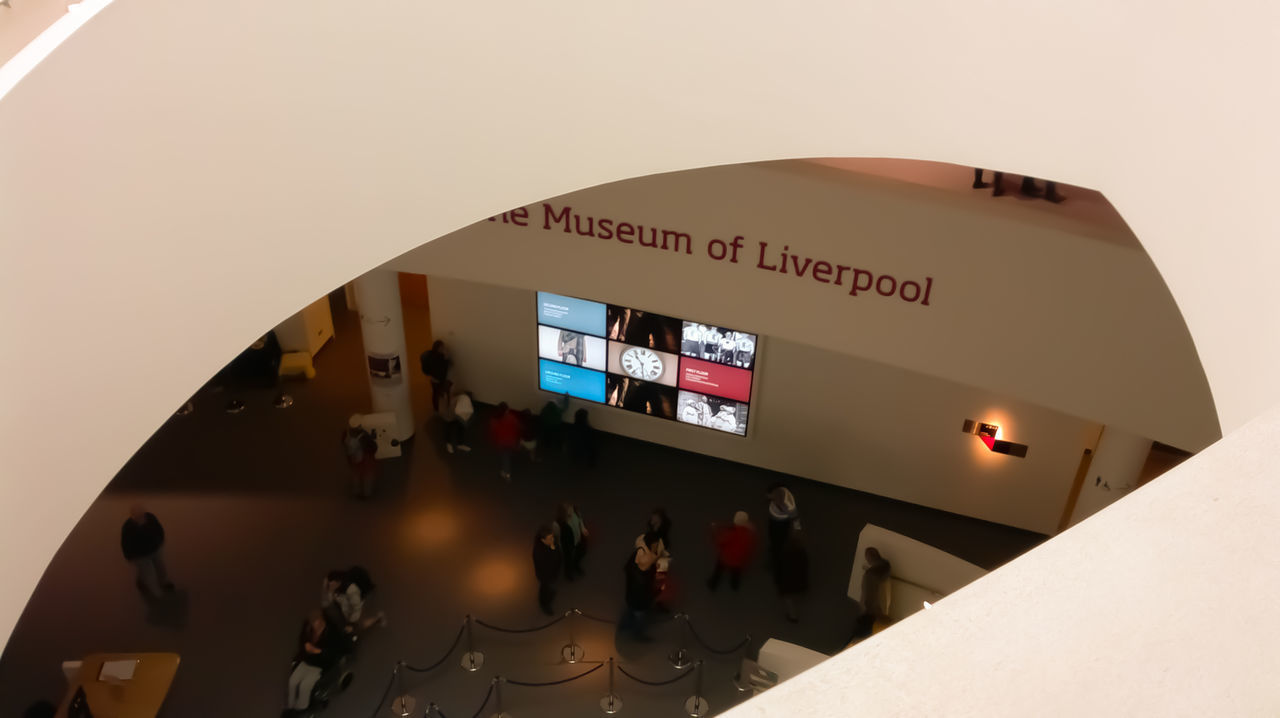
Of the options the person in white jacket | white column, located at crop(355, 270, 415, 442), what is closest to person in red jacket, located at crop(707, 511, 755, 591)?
the person in white jacket

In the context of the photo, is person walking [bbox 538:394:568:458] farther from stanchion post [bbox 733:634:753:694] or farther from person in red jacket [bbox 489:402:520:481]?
stanchion post [bbox 733:634:753:694]

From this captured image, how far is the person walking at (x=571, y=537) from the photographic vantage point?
10.6m

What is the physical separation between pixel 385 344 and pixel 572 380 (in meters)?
2.37

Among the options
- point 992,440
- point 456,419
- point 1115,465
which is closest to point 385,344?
point 456,419

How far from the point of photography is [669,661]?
1016 cm

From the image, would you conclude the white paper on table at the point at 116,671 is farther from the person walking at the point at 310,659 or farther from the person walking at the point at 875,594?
the person walking at the point at 875,594

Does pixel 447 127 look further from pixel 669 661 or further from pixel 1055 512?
pixel 1055 512

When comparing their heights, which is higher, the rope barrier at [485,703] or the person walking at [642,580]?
the person walking at [642,580]

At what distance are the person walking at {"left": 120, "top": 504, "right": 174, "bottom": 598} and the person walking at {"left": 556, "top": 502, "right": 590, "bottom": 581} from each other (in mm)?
4052

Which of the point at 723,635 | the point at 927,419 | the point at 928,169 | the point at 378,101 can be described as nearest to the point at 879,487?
the point at 927,419

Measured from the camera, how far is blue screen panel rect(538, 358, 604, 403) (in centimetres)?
1290

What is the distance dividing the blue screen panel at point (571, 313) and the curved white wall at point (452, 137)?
7.64 meters

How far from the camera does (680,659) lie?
33.4ft

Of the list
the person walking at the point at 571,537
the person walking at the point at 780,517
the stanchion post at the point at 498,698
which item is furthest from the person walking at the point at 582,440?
the stanchion post at the point at 498,698
